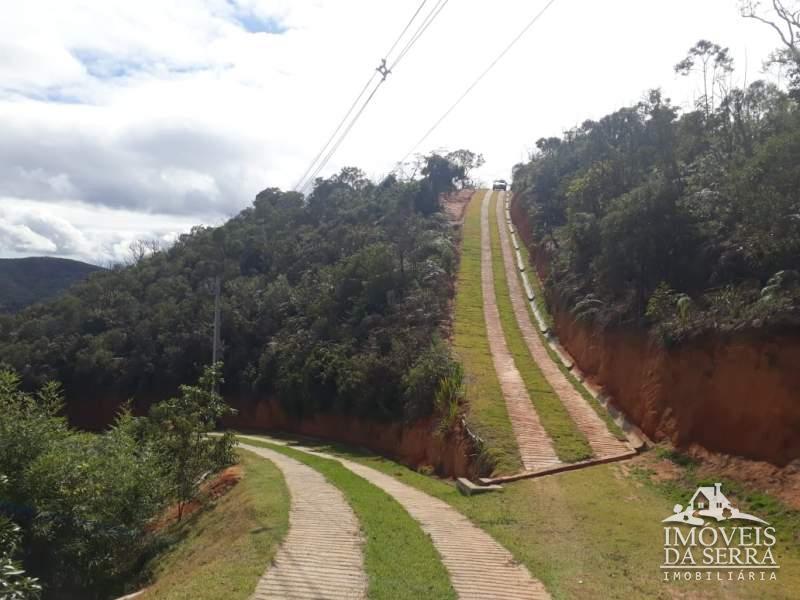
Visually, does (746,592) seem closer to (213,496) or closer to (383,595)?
(383,595)

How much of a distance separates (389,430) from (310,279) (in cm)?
2031

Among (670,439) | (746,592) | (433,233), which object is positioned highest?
(433,233)

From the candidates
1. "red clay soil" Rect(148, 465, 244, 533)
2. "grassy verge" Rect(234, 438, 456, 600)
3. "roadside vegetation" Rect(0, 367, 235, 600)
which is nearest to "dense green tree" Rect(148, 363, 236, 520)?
"red clay soil" Rect(148, 465, 244, 533)

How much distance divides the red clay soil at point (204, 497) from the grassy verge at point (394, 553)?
4.95 meters

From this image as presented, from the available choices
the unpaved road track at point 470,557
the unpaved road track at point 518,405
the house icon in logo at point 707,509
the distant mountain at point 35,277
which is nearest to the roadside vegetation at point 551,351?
the unpaved road track at point 518,405

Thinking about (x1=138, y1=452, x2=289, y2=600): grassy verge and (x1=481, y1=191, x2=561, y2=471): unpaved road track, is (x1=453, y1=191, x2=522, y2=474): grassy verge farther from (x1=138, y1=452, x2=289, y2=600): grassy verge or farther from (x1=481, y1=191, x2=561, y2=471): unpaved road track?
(x1=138, y1=452, x2=289, y2=600): grassy verge

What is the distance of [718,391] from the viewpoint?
15.9 metres

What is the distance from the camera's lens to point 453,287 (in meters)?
38.5

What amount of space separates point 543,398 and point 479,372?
3.34 metres

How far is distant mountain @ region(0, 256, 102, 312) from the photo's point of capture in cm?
9919

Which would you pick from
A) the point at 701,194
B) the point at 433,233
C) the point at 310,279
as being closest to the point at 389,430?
the point at 701,194

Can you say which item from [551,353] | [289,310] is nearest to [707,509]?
[551,353]

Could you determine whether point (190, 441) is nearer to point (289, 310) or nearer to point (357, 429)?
point (357, 429)

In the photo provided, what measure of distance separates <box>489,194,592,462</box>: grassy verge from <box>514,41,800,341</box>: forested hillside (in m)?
2.81
